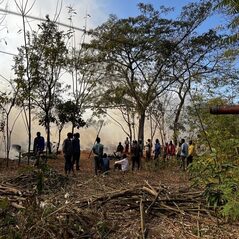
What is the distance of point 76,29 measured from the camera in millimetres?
20688

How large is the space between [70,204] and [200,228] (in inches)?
72.1

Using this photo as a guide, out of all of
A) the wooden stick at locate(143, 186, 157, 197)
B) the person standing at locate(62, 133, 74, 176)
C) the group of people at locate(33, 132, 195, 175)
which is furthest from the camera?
the group of people at locate(33, 132, 195, 175)

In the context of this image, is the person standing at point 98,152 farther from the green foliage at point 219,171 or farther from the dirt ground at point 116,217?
the green foliage at point 219,171

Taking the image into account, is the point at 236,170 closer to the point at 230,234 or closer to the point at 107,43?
the point at 230,234

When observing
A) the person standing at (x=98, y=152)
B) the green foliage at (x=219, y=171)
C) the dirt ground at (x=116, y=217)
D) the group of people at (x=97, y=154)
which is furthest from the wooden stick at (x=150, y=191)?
the person standing at (x=98, y=152)

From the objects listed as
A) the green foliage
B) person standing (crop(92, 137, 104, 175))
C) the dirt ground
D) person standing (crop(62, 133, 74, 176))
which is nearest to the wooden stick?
the dirt ground

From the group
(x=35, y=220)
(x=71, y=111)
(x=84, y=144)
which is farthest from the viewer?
(x=84, y=144)

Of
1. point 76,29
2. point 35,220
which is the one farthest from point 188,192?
point 76,29

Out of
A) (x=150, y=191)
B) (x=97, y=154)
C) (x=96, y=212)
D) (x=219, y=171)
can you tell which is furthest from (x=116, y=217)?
(x=97, y=154)

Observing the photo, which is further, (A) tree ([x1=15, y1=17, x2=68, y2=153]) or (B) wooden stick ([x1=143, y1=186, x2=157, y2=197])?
(A) tree ([x1=15, y1=17, x2=68, y2=153])

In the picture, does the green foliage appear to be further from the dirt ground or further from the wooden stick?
the wooden stick

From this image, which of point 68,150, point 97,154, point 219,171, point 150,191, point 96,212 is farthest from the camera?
point 97,154

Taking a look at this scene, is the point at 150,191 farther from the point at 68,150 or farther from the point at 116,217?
the point at 68,150

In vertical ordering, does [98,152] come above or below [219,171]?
above
